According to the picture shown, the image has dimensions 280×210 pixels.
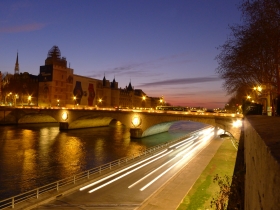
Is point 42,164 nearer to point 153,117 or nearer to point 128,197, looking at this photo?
point 128,197

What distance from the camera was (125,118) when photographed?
67.4 meters

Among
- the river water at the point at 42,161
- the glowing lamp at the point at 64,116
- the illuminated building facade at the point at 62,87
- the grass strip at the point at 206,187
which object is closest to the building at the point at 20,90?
the illuminated building facade at the point at 62,87

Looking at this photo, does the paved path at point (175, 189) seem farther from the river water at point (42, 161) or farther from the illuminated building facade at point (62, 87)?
the illuminated building facade at point (62, 87)

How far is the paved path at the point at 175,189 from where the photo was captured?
1851 centimetres

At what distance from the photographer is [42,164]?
33312 mm

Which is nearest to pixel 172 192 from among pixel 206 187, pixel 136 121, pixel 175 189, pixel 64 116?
pixel 175 189

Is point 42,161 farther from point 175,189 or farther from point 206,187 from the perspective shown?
point 206,187

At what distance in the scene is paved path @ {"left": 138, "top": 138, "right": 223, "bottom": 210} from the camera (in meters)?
18.5

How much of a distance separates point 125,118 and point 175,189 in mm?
45847

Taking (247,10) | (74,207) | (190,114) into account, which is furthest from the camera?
(190,114)

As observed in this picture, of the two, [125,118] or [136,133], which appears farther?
[125,118]

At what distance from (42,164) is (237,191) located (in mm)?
26494

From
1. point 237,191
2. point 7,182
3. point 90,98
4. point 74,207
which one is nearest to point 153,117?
point 7,182

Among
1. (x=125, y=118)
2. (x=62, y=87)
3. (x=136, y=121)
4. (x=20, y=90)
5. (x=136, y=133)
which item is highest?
(x=62, y=87)
